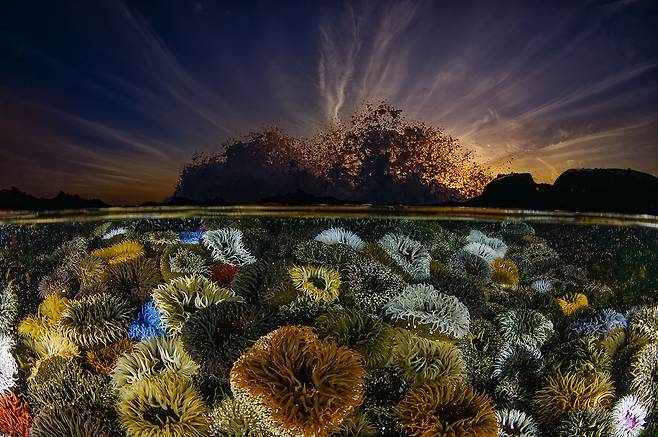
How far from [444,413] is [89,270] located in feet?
2.52

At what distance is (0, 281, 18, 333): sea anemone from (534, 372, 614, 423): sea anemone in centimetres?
122

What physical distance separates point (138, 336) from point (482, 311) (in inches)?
26.1

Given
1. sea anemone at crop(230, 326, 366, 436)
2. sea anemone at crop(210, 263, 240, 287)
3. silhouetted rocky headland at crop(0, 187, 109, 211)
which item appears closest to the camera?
sea anemone at crop(230, 326, 366, 436)

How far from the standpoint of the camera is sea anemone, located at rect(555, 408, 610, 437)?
0.95 metres

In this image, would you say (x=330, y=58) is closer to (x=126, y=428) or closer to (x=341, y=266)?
(x=341, y=266)

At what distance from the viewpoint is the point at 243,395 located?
2.37 ft

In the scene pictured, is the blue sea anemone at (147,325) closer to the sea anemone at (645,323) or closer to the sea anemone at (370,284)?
the sea anemone at (370,284)

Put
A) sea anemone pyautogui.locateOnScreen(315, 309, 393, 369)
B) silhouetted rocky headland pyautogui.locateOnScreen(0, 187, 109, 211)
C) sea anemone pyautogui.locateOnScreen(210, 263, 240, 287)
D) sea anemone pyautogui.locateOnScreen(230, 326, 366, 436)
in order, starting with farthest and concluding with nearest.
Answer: silhouetted rocky headland pyautogui.locateOnScreen(0, 187, 109, 211) → sea anemone pyautogui.locateOnScreen(210, 263, 240, 287) → sea anemone pyautogui.locateOnScreen(315, 309, 393, 369) → sea anemone pyautogui.locateOnScreen(230, 326, 366, 436)

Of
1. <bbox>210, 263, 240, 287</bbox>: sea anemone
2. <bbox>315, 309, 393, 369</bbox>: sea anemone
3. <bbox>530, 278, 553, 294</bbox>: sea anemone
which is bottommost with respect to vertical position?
<bbox>315, 309, 393, 369</bbox>: sea anemone

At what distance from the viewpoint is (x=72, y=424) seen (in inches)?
34.2

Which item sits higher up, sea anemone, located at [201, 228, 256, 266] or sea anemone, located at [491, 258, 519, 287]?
sea anemone, located at [201, 228, 256, 266]

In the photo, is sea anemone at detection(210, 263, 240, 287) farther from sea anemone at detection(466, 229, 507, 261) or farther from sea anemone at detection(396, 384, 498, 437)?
sea anemone at detection(466, 229, 507, 261)

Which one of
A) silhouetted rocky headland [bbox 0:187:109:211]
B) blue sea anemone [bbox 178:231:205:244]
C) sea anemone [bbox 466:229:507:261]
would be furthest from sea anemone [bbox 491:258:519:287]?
silhouetted rocky headland [bbox 0:187:109:211]

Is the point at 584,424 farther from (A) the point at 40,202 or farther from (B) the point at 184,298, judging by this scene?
(A) the point at 40,202
